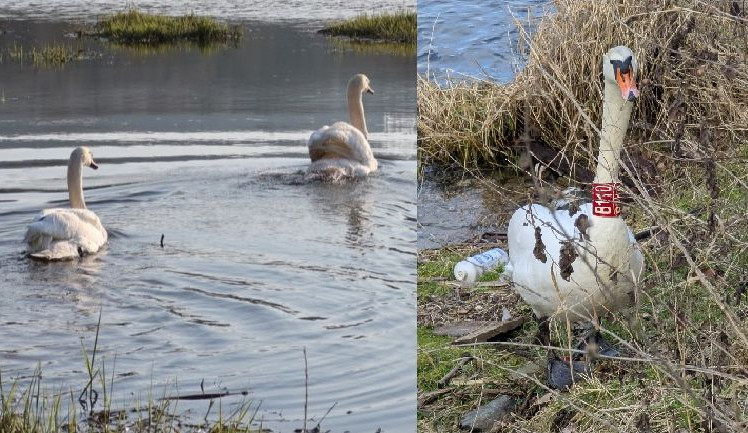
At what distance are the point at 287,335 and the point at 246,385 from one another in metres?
0.76

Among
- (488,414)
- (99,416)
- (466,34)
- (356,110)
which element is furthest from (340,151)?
(488,414)

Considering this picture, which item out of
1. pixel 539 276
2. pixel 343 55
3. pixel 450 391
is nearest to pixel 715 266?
pixel 539 276

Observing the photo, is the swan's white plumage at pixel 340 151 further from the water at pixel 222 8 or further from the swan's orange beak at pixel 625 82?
the swan's orange beak at pixel 625 82

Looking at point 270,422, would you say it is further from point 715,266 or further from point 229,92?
point 229,92

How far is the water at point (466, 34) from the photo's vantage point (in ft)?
24.5

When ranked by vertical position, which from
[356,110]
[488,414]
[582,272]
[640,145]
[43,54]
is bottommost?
[488,414]

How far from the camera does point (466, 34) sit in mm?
7594

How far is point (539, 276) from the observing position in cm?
371

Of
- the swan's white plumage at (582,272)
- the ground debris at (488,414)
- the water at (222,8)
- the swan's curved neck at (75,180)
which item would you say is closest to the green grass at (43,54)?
the water at (222,8)

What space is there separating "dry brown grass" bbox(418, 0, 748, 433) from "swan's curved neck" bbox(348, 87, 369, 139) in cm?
38

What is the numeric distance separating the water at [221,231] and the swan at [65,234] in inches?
3.4

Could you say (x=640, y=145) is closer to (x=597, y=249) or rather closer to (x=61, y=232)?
(x=597, y=249)

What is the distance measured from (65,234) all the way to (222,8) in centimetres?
202

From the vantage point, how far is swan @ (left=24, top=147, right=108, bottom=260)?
21.4ft
